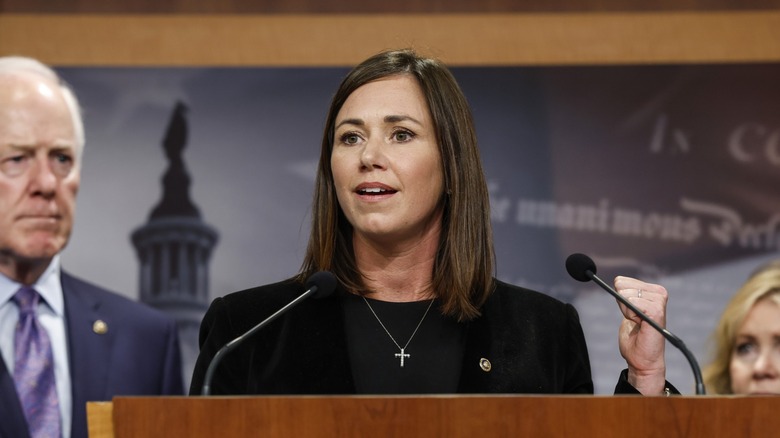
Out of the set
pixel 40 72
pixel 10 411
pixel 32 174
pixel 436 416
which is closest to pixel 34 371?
pixel 10 411

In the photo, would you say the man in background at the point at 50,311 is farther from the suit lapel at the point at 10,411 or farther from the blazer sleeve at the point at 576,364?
the blazer sleeve at the point at 576,364

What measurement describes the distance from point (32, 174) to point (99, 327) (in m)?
0.44

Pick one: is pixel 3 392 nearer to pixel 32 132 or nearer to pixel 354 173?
pixel 32 132

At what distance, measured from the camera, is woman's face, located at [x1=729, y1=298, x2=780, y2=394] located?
10.5 feet

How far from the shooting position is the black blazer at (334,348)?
212cm

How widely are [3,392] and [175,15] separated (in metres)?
1.71

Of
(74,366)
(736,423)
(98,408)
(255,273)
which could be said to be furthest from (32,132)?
(736,423)

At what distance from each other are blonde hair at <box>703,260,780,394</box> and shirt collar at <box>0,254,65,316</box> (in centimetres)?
194

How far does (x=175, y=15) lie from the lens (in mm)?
3818

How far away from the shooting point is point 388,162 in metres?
2.23

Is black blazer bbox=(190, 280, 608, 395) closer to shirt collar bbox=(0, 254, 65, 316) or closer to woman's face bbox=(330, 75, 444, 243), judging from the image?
woman's face bbox=(330, 75, 444, 243)

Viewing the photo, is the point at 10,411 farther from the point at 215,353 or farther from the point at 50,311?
the point at 215,353

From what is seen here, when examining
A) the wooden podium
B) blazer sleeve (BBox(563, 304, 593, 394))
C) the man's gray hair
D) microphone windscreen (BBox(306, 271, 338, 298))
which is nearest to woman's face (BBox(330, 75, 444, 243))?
microphone windscreen (BBox(306, 271, 338, 298))

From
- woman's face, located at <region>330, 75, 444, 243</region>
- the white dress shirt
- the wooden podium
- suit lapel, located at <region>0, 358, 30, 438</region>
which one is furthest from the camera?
the white dress shirt
